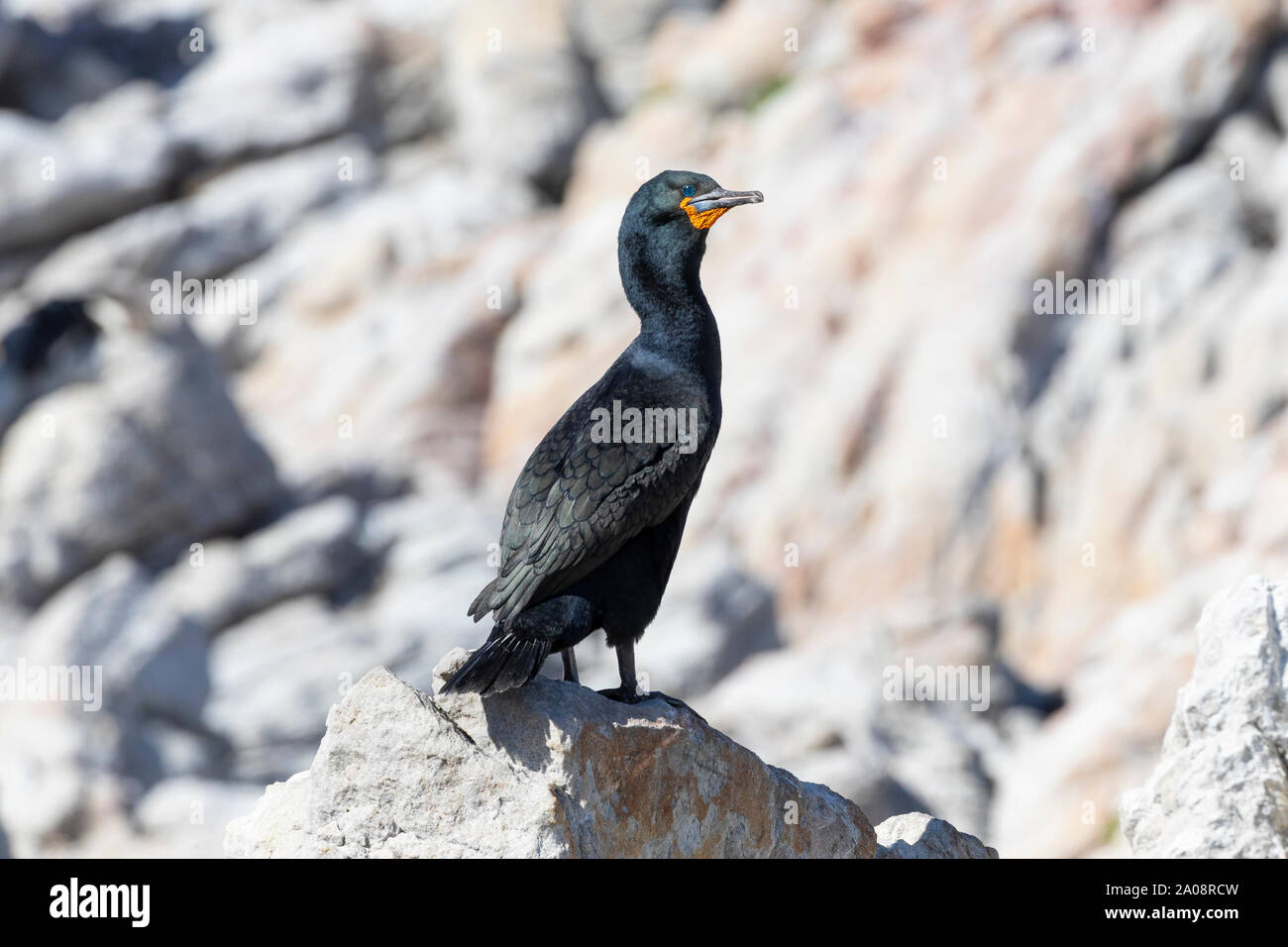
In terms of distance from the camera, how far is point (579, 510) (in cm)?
782

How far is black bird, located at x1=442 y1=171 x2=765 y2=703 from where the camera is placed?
7.63 meters

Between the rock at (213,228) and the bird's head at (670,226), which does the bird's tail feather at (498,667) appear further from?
the rock at (213,228)

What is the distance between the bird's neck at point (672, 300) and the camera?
27.9 feet

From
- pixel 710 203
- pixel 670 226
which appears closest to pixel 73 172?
pixel 670 226

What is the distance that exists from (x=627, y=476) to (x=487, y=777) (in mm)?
1571

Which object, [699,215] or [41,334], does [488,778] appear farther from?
[41,334]

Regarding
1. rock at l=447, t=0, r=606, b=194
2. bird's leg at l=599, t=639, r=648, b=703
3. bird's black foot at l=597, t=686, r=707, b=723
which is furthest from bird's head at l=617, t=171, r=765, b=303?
rock at l=447, t=0, r=606, b=194

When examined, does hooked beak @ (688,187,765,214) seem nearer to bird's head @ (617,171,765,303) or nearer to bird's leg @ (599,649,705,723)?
bird's head @ (617,171,765,303)

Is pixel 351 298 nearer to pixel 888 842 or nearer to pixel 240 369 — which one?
pixel 240 369

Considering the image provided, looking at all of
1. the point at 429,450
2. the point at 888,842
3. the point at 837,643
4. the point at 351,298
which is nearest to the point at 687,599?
the point at 837,643

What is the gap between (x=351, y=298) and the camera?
33.8 meters
